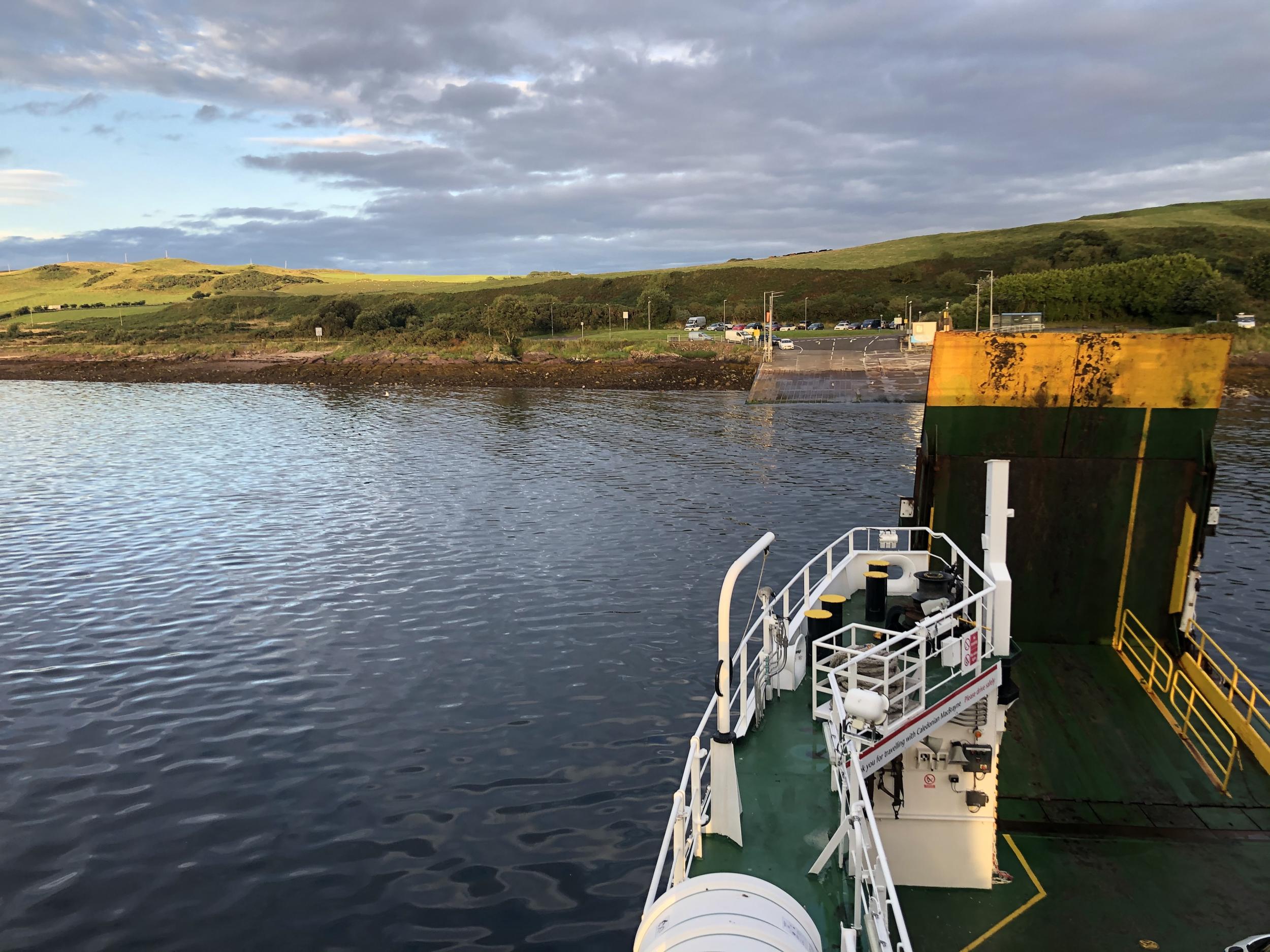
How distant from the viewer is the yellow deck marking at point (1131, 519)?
17703mm

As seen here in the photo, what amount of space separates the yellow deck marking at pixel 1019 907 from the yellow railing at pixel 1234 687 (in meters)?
5.01

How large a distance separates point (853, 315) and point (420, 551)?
13321cm

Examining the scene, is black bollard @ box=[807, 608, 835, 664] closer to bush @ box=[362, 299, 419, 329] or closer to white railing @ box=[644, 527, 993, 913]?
white railing @ box=[644, 527, 993, 913]

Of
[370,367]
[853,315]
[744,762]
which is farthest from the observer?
[853,315]

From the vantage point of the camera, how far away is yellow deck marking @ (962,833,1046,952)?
1156 centimetres

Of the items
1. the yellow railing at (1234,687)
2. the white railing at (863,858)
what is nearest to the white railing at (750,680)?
the white railing at (863,858)

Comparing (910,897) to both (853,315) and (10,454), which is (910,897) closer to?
(10,454)

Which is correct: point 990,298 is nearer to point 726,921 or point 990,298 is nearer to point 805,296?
point 726,921

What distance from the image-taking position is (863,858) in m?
8.31

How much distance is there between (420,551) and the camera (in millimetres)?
30984

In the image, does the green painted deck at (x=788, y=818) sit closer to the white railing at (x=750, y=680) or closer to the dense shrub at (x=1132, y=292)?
the white railing at (x=750, y=680)

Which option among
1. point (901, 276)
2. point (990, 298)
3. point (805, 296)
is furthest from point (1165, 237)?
point (990, 298)

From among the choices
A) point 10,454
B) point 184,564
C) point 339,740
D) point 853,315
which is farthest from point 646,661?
point 853,315

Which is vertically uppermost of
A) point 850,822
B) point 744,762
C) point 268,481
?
point 850,822
